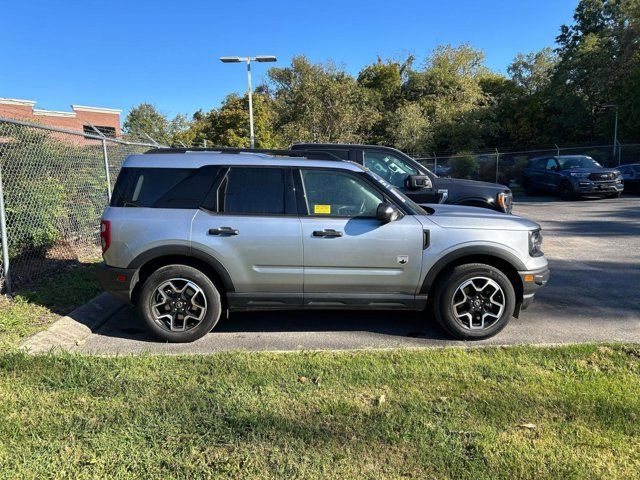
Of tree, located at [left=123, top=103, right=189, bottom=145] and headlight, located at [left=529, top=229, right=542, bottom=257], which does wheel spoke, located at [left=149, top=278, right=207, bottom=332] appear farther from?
tree, located at [left=123, top=103, right=189, bottom=145]

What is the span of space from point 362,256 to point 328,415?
1733mm

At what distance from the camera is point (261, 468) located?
2.66m

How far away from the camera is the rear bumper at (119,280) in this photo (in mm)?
4598

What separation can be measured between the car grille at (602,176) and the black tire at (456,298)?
16.2m

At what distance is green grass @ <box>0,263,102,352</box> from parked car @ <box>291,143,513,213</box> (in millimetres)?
3881

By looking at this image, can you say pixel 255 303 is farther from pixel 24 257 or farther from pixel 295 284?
pixel 24 257

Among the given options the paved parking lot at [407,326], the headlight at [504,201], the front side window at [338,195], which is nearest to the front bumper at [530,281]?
the paved parking lot at [407,326]

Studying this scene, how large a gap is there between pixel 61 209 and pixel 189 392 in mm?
5396

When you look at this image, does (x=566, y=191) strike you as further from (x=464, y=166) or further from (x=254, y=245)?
(x=254, y=245)

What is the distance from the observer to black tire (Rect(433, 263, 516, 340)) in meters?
4.57

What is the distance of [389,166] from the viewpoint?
7.91 meters

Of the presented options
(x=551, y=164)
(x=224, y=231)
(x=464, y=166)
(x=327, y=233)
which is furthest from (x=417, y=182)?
(x=464, y=166)

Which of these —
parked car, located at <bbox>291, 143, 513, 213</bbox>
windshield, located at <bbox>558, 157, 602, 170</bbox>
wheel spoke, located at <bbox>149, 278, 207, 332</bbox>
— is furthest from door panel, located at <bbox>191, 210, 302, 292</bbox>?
windshield, located at <bbox>558, 157, 602, 170</bbox>

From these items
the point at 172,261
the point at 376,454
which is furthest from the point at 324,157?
the point at 376,454
